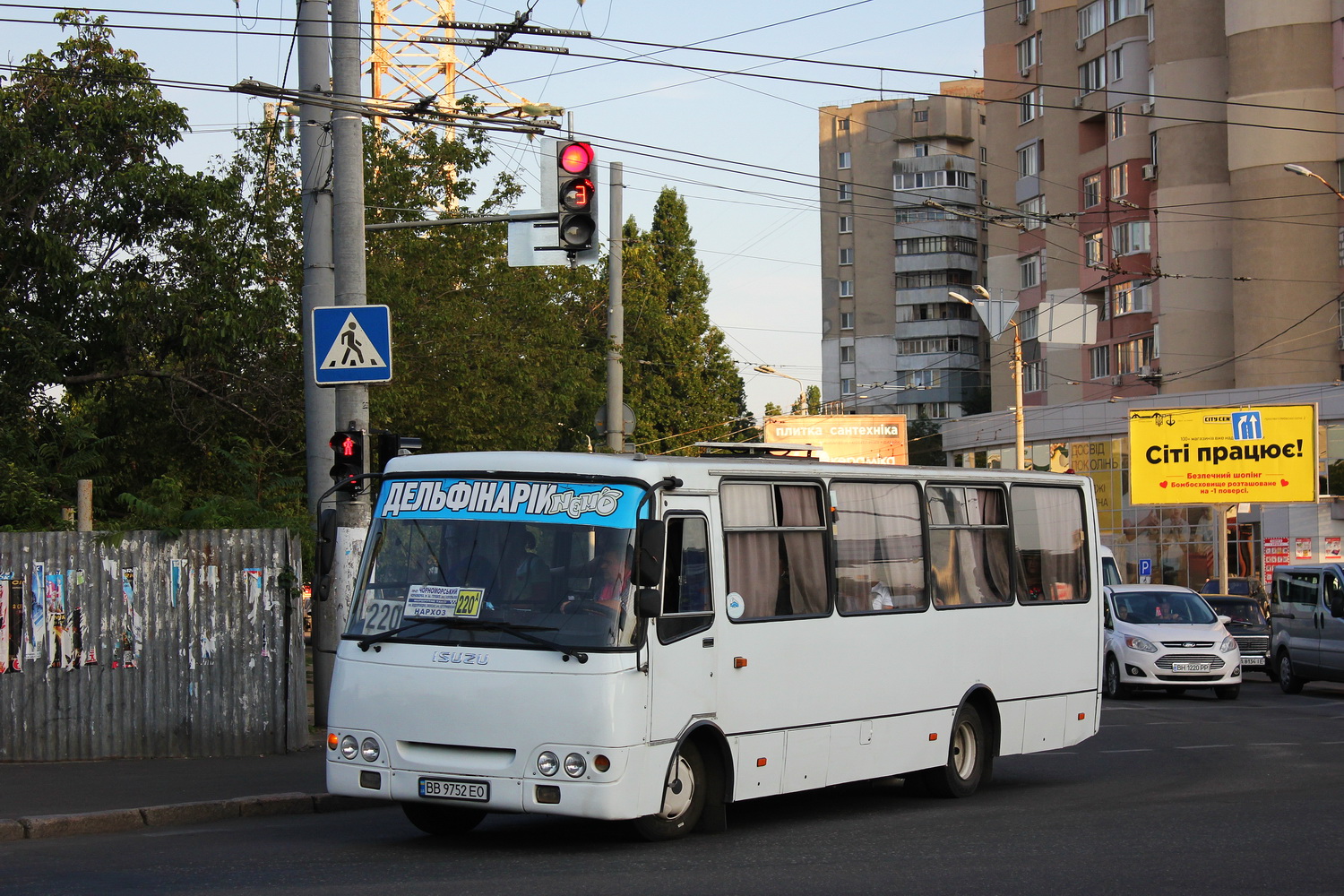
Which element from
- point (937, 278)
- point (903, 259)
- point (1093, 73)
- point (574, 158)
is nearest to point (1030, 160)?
point (1093, 73)

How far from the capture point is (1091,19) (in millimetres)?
67125

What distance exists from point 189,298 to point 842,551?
11.2m

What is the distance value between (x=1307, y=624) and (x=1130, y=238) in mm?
38697

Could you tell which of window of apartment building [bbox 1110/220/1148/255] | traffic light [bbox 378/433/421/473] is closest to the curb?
traffic light [bbox 378/433/421/473]

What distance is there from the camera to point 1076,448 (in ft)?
192

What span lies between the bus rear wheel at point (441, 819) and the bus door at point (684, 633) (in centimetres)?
160

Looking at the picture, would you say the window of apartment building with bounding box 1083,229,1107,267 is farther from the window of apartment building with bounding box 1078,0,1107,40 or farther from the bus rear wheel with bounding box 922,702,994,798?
the bus rear wheel with bounding box 922,702,994,798

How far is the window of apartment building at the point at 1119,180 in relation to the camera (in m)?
63.2

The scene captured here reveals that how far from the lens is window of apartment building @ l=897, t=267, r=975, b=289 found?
102 metres

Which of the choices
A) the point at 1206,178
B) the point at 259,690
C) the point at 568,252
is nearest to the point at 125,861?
the point at 259,690

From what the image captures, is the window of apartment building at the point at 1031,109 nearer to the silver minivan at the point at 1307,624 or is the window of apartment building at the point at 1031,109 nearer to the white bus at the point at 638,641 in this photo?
the silver minivan at the point at 1307,624

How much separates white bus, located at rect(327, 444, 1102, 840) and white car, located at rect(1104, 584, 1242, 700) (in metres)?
13.2

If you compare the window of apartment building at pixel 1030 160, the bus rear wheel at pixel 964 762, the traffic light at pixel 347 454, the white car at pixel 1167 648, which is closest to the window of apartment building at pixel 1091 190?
the window of apartment building at pixel 1030 160

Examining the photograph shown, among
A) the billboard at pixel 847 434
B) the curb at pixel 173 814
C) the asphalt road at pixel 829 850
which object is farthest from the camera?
the billboard at pixel 847 434
